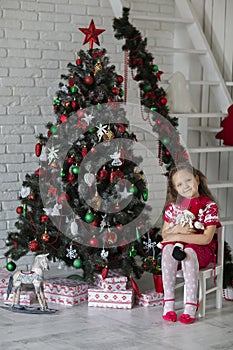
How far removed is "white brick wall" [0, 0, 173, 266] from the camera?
4934mm

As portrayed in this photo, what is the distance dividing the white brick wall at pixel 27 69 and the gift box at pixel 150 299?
1212 millimetres

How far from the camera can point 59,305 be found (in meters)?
4.27

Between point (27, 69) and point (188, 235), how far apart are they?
1803 millimetres

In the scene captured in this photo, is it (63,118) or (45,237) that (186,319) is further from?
(63,118)

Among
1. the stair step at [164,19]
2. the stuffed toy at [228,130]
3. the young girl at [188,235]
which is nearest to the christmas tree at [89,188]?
the young girl at [188,235]

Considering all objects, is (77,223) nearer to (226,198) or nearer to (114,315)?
(114,315)

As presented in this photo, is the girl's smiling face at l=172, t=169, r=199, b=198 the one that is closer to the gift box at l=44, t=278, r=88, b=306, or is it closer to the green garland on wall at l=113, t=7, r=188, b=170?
the green garland on wall at l=113, t=7, r=188, b=170

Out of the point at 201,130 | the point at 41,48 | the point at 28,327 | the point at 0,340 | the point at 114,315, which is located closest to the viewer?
the point at 0,340

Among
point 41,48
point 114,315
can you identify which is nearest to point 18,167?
point 41,48

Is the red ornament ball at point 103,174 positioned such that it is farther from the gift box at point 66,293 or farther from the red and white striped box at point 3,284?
the red and white striped box at point 3,284

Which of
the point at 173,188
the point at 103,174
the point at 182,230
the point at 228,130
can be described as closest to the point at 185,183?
the point at 173,188

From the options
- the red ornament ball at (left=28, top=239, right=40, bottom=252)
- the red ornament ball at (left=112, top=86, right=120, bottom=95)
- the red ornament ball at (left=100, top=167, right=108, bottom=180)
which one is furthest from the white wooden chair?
the red ornament ball at (left=112, top=86, right=120, bottom=95)

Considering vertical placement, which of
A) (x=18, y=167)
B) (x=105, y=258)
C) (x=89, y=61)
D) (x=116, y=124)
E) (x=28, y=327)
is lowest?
(x=28, y=327)

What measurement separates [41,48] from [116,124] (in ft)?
3.72
